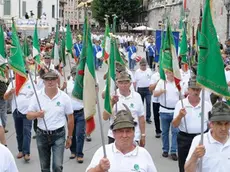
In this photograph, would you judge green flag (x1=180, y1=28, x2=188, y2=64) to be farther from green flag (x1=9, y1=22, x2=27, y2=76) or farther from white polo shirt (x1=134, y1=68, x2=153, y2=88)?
green flag (x1=9, y1=22, x2=27, y2=76)

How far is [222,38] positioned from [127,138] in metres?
32.2

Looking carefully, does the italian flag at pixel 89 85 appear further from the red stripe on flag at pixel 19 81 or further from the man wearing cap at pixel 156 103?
the man wearing cap at pixel 156 103

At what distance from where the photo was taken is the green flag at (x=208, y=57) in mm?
4551

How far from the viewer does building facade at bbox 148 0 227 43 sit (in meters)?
35.9

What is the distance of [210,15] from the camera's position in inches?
180

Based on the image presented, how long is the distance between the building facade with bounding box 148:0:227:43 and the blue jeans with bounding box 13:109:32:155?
3465mm

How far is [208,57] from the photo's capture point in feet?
15.0

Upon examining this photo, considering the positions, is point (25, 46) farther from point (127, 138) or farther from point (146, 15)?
point (146, 15)

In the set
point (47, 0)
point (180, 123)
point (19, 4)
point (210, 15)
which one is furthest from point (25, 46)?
point (47, 0)

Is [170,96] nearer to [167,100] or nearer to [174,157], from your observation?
[167,100]

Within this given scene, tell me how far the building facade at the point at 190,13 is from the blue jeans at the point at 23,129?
3465mm

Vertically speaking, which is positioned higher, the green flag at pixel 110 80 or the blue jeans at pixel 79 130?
the green flag at pixel 110 80

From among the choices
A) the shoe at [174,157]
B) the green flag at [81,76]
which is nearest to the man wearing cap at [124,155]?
the green flag at [81,76]

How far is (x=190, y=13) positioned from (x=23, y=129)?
40.1 m
